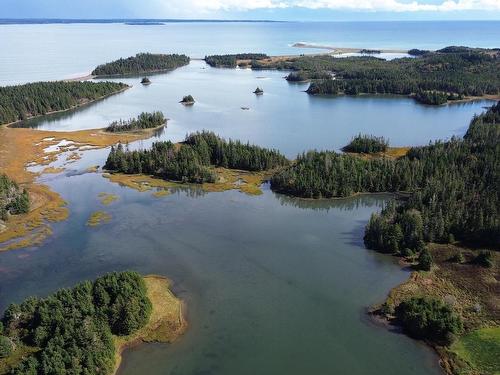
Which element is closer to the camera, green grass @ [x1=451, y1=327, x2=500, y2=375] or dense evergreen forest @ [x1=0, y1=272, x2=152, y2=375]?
dense evergreen forest @ [x1=0, y1=272, x2=152, y2=375]

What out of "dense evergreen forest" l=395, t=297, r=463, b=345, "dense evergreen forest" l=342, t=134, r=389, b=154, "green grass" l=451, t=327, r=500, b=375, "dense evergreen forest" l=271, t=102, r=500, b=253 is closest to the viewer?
"green grass" l=451, t=327, r=500, b=375

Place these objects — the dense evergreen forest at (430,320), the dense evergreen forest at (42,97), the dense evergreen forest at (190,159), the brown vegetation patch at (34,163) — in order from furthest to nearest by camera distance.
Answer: the dense evergreen forest at (42,97)
the dense evergreen forest at (190,159)
the brown vegetation patch at (34,163)
the dense evergreen forest at (430,320)

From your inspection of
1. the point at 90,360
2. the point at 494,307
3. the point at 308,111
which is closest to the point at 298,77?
the point at 308,111

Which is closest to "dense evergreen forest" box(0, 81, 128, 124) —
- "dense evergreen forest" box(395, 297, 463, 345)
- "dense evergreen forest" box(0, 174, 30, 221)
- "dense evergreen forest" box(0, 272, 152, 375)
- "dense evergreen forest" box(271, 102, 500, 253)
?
"dense evergreen forest" box(0, 174, 30, 221)

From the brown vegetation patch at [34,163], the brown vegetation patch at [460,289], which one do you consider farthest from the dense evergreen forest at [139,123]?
the brown vegetation patch at [460,289]

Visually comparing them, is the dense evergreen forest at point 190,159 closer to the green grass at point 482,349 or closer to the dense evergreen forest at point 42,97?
the green grass at point 482,349

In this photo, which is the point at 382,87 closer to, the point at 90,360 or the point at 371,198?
the point at 371,198

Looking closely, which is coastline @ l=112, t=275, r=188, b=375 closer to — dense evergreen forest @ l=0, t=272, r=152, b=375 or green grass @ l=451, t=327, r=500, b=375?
dense evergreen forest @ l=0, t=272, r=152, b=375
